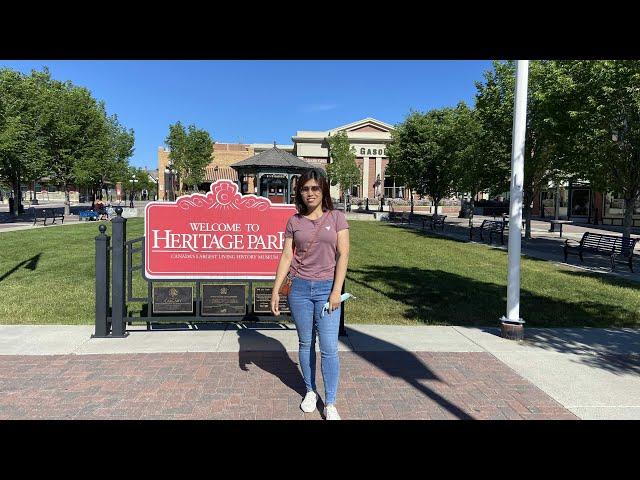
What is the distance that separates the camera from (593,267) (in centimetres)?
1312

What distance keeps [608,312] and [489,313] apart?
199 centimetres

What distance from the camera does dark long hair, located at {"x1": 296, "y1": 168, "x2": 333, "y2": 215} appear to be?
3.39m

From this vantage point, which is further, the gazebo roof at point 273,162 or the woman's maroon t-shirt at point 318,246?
the gazebo roof at point 273,162

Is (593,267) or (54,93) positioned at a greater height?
(54,93)

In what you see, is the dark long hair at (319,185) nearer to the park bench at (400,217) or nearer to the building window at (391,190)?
the park bench at (400,217)


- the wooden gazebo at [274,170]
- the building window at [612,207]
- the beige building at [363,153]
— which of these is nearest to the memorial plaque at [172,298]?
the wooden gazebo at [274,170]

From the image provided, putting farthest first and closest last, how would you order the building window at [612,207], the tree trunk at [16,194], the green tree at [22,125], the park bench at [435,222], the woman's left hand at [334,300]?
1. the building window at [612,207]
2. the tree trunk at [16,194]
3. the park bench at [435,222]
4. the green tree at [22,125]
5. the woman's left hand at [334,300]

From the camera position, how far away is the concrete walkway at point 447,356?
3.91 meters

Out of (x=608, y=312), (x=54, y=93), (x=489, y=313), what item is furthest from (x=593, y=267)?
(x=54, y=93)

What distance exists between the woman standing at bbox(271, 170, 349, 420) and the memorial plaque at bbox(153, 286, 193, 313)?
104 inches

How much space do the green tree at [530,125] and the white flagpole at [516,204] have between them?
1194cm

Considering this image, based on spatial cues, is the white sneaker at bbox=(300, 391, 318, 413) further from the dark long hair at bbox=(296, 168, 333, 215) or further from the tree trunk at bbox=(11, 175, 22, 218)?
the tree trunk at bbox=(11, 175, 22, 218)
